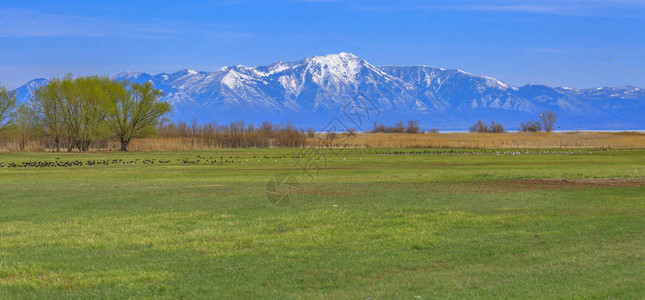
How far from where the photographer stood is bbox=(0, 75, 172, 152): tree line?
93.2 metres

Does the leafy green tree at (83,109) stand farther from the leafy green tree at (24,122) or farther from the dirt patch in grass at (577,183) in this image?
the dirt patch in grass at (577,183)

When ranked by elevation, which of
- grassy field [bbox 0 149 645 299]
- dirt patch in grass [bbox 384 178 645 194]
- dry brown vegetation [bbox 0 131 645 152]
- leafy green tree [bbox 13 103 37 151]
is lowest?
grassy field [bbox 0 149 645 299]

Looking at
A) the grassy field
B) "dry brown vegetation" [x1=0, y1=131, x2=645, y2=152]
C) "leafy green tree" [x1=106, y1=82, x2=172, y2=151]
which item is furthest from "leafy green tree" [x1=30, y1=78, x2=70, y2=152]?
the grassy field

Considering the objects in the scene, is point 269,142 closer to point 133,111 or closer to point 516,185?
point 133,111

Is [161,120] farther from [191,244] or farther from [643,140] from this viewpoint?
[191,244]

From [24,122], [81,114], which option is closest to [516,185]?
[81,114]

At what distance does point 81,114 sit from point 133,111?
7379 mm

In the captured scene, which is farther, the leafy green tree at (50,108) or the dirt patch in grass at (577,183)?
the leafy green tree at (50,108)

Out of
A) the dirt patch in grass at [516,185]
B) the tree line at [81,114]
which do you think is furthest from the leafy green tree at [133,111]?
the dirt patch in grass at [516,185]

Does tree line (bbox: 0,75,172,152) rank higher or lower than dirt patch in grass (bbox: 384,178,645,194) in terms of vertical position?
higher

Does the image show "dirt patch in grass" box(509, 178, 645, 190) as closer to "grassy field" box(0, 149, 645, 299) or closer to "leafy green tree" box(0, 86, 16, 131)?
"grassy field" box(0, 149, 645, 299)

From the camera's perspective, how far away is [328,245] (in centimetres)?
1531

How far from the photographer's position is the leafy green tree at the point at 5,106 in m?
88.1

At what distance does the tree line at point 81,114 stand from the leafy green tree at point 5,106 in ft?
3.35
